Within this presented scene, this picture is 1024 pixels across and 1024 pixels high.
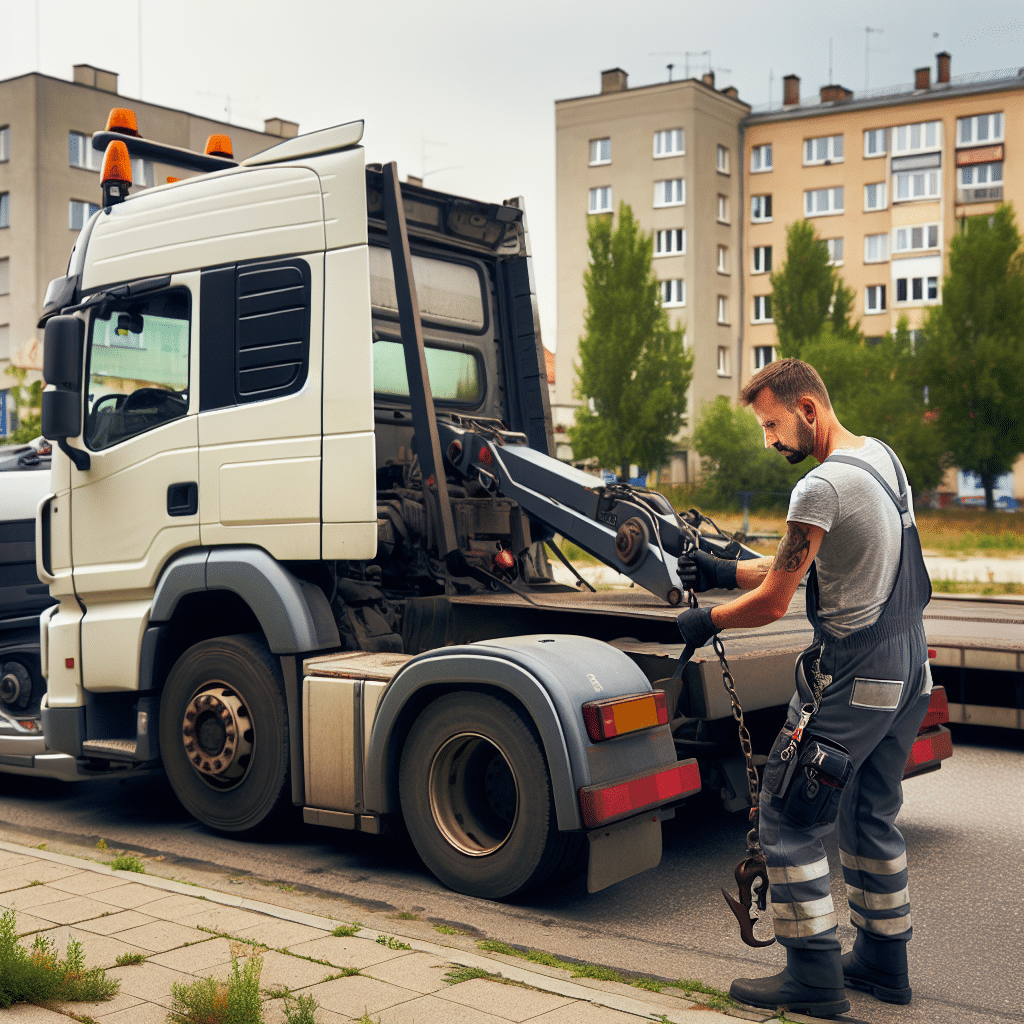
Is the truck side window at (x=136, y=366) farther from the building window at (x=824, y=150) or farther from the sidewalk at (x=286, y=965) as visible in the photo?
the building window at (x=824, y=150)

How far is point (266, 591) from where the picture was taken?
593 centimetres

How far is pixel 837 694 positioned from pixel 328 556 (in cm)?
267

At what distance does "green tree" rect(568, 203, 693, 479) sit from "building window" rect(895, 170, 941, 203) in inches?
638

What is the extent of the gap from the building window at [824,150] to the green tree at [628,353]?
598 inches

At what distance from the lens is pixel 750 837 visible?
4129mm

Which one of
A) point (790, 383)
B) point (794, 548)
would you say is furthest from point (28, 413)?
point (794, 548)

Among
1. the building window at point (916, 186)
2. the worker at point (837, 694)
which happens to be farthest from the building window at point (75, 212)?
the worker at point (837, 694)

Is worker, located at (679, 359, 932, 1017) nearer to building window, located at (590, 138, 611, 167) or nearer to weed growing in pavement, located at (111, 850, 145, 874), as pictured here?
weed growing in pavement, located at (111, 850, 145, 874)

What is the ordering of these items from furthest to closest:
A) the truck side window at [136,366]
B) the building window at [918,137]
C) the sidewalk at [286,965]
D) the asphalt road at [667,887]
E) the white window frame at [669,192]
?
the white window frame at [669,192] < the building window at [918,137] < the truck side window at [136,366] < the asphalt road at [667,887] < the sidewalk at [286,965]

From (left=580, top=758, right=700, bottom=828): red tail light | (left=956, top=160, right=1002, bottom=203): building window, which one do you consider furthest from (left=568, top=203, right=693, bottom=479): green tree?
(left=580, top=758, right=700, bottom=828): red tail light

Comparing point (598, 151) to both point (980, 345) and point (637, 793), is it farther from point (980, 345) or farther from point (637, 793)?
point (637, 793)

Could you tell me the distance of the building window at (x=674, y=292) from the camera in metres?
61.9

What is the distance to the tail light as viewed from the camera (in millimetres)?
4777

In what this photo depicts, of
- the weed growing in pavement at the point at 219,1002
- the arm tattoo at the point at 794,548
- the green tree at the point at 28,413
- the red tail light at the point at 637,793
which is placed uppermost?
the green tree at the point at 28,413
